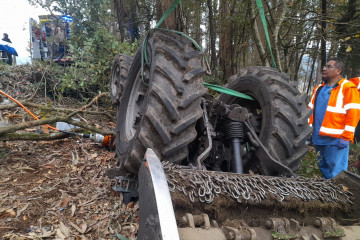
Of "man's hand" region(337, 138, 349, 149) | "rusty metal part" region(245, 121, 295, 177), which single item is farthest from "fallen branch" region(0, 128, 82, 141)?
"man's hand" region(337, 138, 349, 149)

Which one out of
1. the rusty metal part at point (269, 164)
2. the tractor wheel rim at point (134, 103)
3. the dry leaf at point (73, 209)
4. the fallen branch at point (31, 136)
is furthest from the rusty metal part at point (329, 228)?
the fallen branch at point (31, 136)

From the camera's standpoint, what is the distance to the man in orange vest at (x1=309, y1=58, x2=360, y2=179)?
3.86m

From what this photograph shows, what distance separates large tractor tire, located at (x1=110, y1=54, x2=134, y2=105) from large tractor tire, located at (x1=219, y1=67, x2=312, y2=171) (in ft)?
8.28

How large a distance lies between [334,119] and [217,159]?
7.86 feet

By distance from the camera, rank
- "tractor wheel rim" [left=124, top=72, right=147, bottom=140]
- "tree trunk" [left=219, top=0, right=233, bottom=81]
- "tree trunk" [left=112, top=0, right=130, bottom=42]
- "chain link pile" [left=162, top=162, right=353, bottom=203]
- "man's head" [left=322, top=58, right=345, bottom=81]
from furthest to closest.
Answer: "tree trunk" [left=112, top=0, right=130, bottom=42] < "tree trunk" [left=219, top=0, right=233, bottom=81] < "man's head" [left=322, top=58, right=345, bottom=81] < "tractor wheel rim" [left=124, top=72, right=147, bottom=140] < "chain link pile" [left=162, top=162, right=353, bottom=203]

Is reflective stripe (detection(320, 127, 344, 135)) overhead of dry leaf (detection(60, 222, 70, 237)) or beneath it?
overhead

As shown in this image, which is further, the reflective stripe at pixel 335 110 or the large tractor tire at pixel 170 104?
the reflective stripe at pixel 335 110

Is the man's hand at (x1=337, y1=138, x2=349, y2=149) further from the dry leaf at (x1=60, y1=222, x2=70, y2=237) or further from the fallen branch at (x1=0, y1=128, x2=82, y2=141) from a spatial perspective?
the fallen branch at (x1=0, y1=128, x2=82, y2=141)

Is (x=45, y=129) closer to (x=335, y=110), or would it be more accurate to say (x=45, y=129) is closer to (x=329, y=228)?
(x=329, y=228)

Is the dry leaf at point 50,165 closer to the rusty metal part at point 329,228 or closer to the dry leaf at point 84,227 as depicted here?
the dry leaf at point 84,227

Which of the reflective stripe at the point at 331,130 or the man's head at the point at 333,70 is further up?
the man's head at the point at 333,70

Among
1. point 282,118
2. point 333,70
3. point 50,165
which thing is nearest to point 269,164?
point 282,118

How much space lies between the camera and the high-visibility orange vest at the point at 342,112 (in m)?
3.80

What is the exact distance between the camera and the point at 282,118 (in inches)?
106
